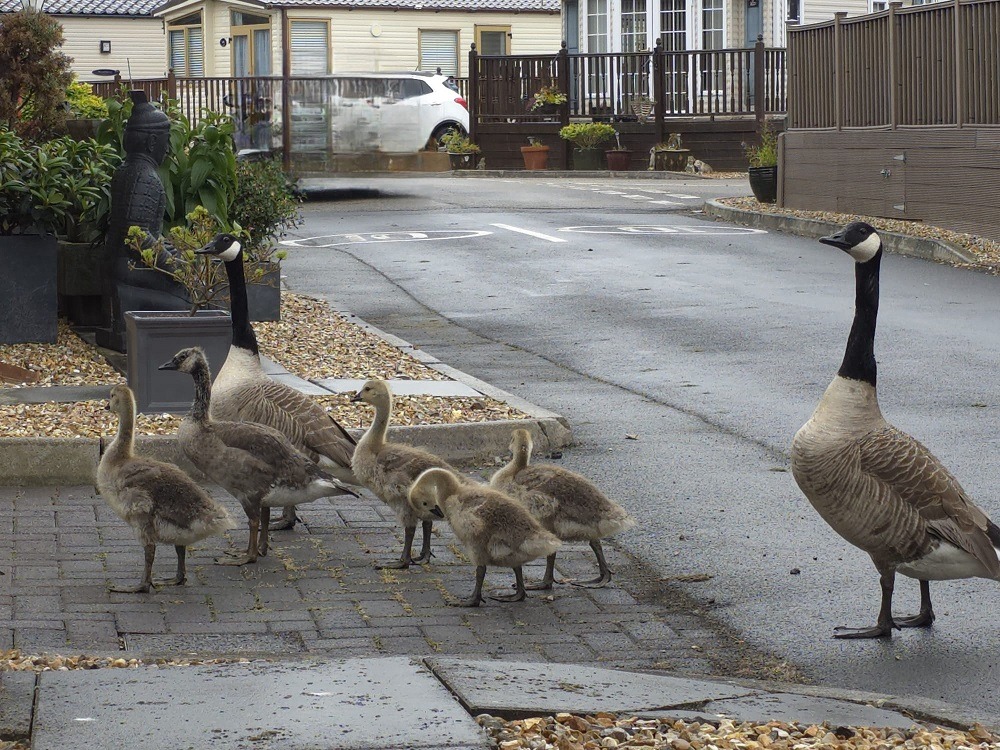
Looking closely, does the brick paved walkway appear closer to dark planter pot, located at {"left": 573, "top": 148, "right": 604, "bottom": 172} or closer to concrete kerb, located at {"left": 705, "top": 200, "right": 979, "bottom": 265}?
concrete kerb, located at {"left": 705, "top": 200, "right": 979, "bottom": 265}

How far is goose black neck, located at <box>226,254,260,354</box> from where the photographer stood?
328 inches

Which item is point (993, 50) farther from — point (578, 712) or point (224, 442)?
point (578, 712)

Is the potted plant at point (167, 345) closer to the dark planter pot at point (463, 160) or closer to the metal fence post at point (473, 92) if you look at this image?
the dark planter pot at point (463, 160)

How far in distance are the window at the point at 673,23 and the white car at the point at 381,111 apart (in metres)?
6.86

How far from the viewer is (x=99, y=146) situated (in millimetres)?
13375

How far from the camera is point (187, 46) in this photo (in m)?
53.9

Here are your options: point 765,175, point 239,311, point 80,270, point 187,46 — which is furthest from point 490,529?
point 187,46

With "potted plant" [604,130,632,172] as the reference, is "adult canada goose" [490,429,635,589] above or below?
below

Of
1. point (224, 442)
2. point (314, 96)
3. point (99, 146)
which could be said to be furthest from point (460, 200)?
point (224, 442)

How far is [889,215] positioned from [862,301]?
642 inches

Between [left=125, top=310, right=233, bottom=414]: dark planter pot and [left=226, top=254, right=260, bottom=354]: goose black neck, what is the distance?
2.94ft

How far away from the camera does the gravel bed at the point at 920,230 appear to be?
1833 cm

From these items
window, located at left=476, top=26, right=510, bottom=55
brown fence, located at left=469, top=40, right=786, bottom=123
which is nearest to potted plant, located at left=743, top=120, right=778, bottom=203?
brown fence, located at left=469, top=40, right=786, bottom=123

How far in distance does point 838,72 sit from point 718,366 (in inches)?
508
